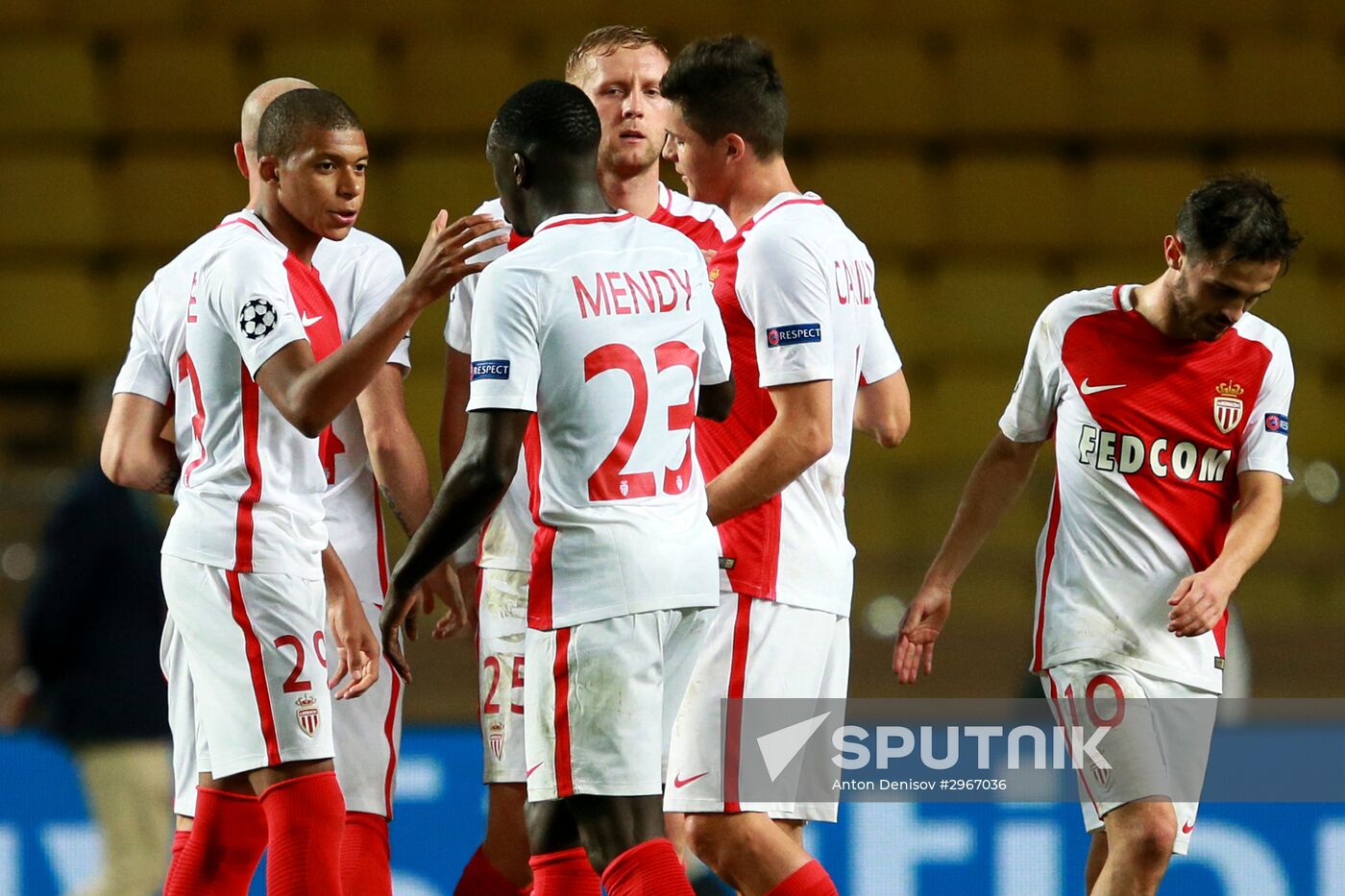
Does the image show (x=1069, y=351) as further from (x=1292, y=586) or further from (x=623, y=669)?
(x=1292, y=586)

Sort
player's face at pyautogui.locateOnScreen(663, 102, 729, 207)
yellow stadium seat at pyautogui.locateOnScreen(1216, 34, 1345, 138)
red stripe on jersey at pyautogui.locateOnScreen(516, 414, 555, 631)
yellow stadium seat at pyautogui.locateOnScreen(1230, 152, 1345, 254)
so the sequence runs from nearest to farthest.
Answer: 1. red stripe on jersey at pyautogui.locateOnScreen(516, 414, 555, 631)
2. player's face at pyautogui.locateOnScreen(663, 102, 729, 207)
3. yellow stadium seat at pyautogui.locateOnScreen(1230, 152, 1345, 254)
4. yellow stadium seat at pyautogui.locateOnScreen(1216, 34, 1345, 138)

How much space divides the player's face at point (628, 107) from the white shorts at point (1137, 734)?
1493 millimetres

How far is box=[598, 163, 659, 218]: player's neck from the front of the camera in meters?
4.19

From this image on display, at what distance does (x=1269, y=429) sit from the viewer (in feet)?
12.6

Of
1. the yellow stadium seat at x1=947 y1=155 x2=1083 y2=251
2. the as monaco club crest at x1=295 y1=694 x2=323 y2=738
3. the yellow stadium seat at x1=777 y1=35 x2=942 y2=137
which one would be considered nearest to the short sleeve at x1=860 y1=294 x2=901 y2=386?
the as monaco club crest at x1=295 y1=694 x2=323 y2=738

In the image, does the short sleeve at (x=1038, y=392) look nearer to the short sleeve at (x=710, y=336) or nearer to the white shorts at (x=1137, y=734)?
the white shorts at (x=1137, y=734)

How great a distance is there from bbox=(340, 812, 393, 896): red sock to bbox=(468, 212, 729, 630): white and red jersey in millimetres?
1045

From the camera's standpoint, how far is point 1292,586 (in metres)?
6.57

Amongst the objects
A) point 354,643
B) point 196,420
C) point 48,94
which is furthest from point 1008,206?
point 196,420

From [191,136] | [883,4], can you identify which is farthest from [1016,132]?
[191,136]

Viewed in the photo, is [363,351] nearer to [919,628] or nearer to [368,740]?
[368,740]

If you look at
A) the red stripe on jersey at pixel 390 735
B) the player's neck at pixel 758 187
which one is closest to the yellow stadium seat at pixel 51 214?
the red stripe on jersey at pixel 390 735

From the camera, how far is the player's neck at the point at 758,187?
3.83 meters

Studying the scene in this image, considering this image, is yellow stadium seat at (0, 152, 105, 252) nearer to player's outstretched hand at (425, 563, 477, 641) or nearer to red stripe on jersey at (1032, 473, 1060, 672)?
player's outstretched hand at (425, 563, 477, 641)
